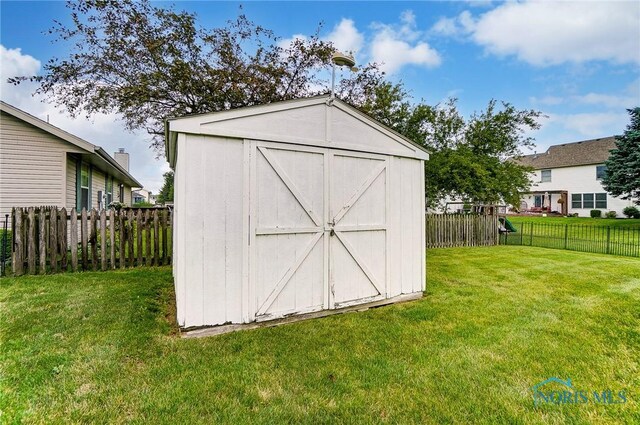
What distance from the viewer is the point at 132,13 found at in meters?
10.2

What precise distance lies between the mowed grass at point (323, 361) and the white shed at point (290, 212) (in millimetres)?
435

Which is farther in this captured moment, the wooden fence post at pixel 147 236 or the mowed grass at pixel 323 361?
the wooden fence post at pixel 147 236

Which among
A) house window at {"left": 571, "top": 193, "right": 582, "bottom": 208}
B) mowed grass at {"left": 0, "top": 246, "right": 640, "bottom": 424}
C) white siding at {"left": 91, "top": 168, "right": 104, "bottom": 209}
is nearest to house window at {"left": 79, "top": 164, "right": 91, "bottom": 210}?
white siding at {"left": 91, "top": 168, "right": 104, "bottom": 209}

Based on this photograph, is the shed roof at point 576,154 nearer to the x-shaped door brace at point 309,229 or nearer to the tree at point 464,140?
the tree at point 464,140

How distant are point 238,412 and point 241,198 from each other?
233cm

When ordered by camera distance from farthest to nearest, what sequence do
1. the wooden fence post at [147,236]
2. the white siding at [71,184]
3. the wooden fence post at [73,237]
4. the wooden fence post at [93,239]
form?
the white siding at [71,184] < the wooden fence post at [147,236] < the wooden fence post at [93,239] < the wooden fence post at [73,237]

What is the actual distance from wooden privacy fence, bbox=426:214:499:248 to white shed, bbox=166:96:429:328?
6543mm

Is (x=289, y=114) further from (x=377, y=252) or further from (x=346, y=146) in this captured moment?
(x=377, y=252)

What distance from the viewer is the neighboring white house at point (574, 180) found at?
26.7m

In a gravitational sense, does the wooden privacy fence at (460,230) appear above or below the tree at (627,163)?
below

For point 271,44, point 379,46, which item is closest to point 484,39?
point 379,46

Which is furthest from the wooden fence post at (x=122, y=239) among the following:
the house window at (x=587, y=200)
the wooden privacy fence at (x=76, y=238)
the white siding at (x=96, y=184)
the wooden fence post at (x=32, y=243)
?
the house window at (x=587, y=200)

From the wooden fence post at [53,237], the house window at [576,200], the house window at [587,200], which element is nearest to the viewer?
the wooden fence post at [53,237]

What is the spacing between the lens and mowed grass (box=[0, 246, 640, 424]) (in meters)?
2.35
